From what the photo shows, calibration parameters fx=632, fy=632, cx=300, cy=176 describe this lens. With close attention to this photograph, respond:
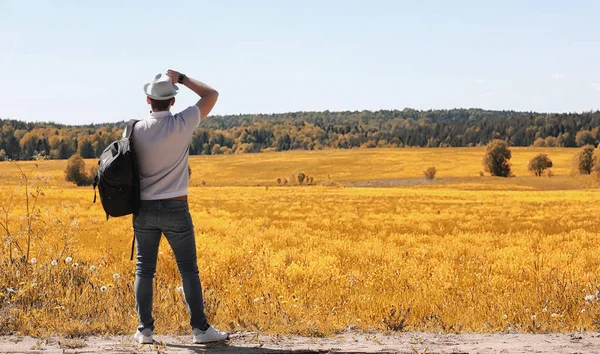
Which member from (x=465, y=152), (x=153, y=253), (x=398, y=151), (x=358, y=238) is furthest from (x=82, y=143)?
(x=153, y=253)

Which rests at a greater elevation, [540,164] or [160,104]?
[160,104]

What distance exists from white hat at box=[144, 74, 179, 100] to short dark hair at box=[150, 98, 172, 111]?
5cm

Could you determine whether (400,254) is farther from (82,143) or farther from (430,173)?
(82,143)

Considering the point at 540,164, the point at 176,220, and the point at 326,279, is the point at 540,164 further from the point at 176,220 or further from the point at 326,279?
the point at 176,220

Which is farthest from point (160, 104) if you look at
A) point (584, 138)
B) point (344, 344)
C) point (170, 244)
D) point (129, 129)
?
point (584, 138)

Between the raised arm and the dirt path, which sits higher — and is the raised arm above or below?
above

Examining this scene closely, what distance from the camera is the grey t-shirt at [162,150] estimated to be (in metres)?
4.88

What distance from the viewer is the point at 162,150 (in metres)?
4.92

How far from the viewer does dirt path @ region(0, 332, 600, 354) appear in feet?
15.7

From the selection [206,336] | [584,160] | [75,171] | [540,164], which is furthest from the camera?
[540,164]

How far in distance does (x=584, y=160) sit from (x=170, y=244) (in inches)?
3840

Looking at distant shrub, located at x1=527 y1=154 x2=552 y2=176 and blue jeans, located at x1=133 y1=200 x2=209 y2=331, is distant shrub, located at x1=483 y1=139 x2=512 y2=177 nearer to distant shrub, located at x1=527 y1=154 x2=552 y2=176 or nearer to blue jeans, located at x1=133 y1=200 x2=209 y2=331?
distant shrub, located at x1=527 y1=154 x2=552 y2=176

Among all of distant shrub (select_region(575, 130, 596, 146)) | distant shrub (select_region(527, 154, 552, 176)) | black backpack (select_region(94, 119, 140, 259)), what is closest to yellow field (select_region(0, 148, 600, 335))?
black backpack (select_region(94, 119, 140, 259))

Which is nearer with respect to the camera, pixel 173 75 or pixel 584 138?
pixel 173 75
